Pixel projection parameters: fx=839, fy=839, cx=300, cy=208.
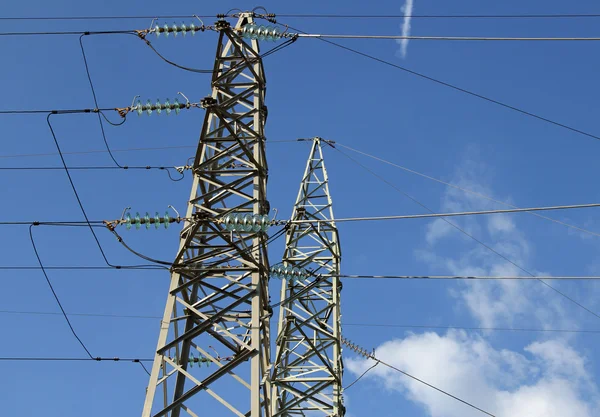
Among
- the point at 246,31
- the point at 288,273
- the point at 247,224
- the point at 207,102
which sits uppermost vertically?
the point at 246,31

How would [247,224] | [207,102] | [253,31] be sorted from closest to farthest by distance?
[247,224] < [207,102] < [253,31]

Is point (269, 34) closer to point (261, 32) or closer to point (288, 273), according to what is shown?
point (261, 32)

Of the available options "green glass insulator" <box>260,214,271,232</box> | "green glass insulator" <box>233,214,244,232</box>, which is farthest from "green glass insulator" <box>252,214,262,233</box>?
"green glass insulator" <box>233,214,244,232</box>

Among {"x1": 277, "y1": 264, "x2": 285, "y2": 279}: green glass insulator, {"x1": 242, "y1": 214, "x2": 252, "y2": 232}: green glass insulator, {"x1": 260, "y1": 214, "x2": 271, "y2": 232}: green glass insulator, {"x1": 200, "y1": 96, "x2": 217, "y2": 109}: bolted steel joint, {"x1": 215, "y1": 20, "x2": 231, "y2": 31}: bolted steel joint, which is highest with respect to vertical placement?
{"x1": 215, "y1": 20, "x2": 231, "y2": 31}: bolted steel joint

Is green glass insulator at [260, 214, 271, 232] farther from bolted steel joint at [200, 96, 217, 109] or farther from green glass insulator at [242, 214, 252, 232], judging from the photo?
bolted steel joint at [200, 96, 217, 109]

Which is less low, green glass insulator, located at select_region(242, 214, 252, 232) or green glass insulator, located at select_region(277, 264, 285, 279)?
green glass insulator, located at select_region(277, 264, 285, 279)

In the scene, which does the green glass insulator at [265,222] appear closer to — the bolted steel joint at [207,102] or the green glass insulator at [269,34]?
the bolted steel joint at [207,102]

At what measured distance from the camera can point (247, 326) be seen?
15.0m

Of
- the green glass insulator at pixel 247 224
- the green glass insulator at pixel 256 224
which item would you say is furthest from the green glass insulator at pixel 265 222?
the green glass insulator at pixel 247 224

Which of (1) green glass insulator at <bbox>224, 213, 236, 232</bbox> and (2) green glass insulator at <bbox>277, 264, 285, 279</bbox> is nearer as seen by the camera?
(1) green glass insulator at <bbox>224, 213, 236, 232</bbox>

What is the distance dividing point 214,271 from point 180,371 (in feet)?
6.58

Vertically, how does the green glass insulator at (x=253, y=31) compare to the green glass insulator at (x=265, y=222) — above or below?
above

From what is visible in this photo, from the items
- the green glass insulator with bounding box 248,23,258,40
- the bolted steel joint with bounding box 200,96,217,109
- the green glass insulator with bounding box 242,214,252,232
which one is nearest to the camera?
the green glass insulator with bounding box 242,214,252,232

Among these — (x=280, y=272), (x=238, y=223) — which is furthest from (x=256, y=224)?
(x=280, y=272)
